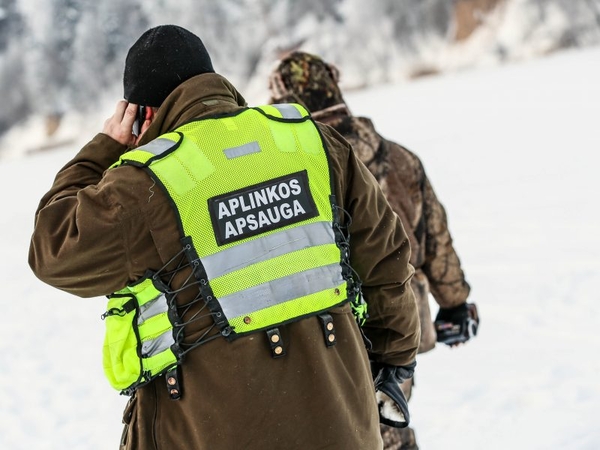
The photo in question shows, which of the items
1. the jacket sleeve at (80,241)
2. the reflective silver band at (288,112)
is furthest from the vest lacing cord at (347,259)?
the jacket sleeve at (80,241)

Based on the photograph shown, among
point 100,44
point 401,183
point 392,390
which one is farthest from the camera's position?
point 100,44

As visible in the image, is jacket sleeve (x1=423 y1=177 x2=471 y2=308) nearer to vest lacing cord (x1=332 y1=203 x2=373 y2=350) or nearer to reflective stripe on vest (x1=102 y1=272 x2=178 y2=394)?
vest lacing cord (x1=332 y1=203 x2=373 y2=350)

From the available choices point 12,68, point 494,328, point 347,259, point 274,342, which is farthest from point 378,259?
point 12,68

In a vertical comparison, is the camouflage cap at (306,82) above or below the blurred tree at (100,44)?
below

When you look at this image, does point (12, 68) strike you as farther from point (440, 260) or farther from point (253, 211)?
point (253, 211)

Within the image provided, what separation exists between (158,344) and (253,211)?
320mm

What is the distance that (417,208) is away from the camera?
9.05 feet

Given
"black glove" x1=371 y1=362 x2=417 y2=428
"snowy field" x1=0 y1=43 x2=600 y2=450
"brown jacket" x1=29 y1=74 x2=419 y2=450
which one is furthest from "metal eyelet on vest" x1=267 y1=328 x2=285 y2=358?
"snowy field" x1=0 y1=43 x2=600 y2=450

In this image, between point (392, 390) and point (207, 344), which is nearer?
point (207, 344)

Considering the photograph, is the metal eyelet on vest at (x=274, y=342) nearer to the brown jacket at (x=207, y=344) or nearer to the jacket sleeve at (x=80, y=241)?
the brown jacket at (x=207, y=344)

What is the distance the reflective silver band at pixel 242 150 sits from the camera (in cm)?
153

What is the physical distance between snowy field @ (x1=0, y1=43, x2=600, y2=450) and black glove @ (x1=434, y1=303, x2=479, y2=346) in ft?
2.88

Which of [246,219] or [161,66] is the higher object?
[161,66]

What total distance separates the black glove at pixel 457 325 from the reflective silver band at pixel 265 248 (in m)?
1.40
